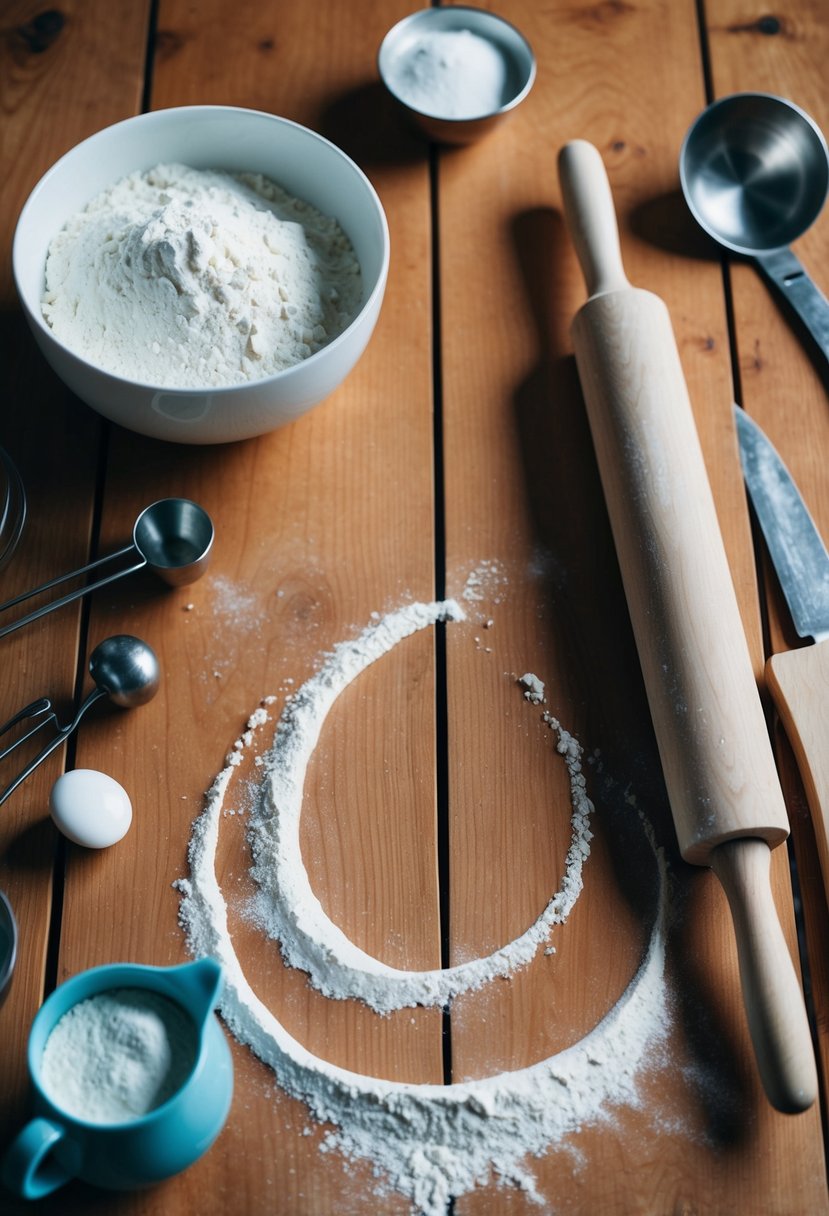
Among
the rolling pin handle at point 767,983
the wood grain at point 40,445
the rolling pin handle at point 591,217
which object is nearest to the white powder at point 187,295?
the wood grain at point 40,445

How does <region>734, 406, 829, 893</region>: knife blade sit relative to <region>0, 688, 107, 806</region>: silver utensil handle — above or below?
below

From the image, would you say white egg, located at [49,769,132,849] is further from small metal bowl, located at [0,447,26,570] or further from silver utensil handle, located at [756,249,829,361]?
silver utensil handle, located at [756,249,829,361]

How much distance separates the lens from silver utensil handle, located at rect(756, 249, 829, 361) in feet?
3.70

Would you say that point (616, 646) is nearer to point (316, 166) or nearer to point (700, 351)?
point (700, 351)

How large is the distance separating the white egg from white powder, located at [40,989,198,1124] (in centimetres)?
15

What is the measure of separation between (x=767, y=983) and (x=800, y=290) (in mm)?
706

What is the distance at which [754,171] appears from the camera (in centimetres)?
121

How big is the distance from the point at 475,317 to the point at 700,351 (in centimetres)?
23

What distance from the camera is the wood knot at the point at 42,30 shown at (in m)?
1.25

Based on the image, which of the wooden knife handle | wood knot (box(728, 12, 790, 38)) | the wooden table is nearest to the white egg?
the wooden table

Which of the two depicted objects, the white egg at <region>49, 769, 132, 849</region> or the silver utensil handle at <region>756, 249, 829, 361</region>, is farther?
the silver utensil handle at <region>756, 249, 829, 361</region>

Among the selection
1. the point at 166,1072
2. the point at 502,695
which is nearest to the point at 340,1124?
the point at 166,1072

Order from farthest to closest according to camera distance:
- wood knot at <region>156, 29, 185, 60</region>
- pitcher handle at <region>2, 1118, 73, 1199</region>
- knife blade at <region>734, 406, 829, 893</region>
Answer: wood knot at <region>156, 29, 185, 60</region>
knife blade at <region>734, 406, 829, 893</region>
pitcher handle at <region>2, 1118, 73, 1199</region>

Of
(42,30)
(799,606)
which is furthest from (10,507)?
(799,606)
